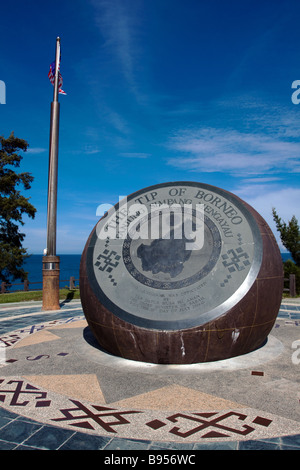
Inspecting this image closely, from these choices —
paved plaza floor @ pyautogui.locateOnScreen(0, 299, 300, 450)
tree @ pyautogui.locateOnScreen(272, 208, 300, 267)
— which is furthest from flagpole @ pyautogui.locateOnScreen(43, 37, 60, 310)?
tree @ pyautogui.locateOnScreen(272, 208, 300, 267)

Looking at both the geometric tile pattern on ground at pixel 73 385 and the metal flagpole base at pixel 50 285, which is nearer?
the geometric tile pattern on ground at pixel 73 385

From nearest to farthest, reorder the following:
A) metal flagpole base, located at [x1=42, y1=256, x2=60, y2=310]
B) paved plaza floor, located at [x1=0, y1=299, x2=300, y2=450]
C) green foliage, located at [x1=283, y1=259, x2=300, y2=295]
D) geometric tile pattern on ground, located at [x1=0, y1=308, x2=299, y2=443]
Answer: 1. paved plaza floor, located at [x1=0, y1=299, x2=300, y2=450]
2. geometric tile pattern on ground, located at [x1=0, y1=308, x2=299, y2=443]
3. metal flagpole base, located at [x1=42, y1=256, x2=60, y2=310]
4. green foliage, located at [x1=283, y1=259, x2=300, y2=295]

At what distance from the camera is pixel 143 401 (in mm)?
4559

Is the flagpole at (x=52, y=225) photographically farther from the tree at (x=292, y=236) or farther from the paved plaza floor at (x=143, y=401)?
the tree at (x=292, y=236)

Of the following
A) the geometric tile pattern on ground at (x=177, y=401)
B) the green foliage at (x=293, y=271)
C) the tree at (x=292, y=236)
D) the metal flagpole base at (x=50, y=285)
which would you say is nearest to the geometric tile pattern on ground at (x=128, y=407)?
the geometric tile pattern on ground at (x=177, y=401)

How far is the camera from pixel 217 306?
580cm

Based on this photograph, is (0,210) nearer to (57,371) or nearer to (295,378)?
(57,371)

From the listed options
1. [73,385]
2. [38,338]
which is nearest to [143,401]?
[73,385]

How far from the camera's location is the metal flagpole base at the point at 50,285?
43.0ft

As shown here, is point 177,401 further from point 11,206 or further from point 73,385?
point 11,206

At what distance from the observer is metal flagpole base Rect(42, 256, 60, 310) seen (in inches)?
516

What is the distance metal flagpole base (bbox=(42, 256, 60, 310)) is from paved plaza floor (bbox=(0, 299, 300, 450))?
569 cm

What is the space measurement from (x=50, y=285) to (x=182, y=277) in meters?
8.07

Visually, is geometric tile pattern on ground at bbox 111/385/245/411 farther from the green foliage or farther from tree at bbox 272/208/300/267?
tree at bbox 272/208/300/267
